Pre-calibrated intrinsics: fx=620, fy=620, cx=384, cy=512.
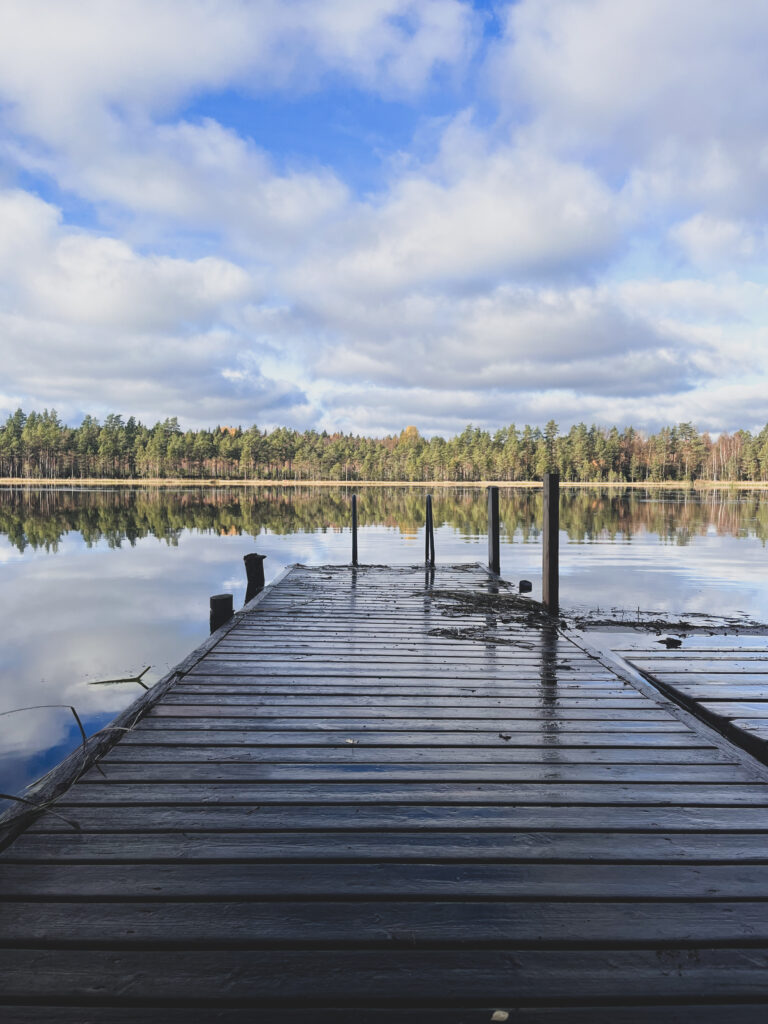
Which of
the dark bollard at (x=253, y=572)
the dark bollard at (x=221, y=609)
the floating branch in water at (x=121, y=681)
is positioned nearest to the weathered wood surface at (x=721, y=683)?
the dark bollard at (x=221, y=609)

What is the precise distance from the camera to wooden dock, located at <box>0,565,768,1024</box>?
5.74ft

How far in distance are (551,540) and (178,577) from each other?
10784 mm

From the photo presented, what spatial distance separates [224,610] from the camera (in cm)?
802

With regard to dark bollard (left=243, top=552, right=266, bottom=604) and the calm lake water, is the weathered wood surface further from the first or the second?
dark bollard (left=243, top=552, right=266, bottom=604)

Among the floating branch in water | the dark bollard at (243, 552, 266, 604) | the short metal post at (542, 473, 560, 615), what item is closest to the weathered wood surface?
the short metal post at (542, 473, 560, 615)

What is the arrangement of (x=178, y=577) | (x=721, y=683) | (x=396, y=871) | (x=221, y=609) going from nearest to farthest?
(x=396, y=871), (x=721, y=683), (x=221, y=609), (x=178, y=577)

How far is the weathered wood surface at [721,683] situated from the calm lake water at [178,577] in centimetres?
334

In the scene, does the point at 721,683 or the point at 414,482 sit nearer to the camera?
the point at 721,683

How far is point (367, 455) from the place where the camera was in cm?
13662

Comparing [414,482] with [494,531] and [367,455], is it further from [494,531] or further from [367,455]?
[494,531]

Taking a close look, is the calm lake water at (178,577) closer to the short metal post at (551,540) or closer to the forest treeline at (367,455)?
the short metal post at (551,540)

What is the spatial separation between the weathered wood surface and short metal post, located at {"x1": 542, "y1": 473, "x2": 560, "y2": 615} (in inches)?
51.6

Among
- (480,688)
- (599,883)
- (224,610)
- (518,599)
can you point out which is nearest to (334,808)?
(599,883)

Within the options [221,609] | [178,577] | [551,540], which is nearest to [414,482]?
[178,577]
